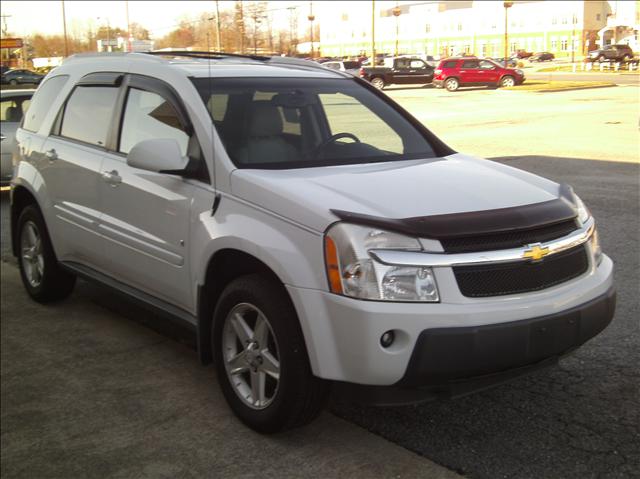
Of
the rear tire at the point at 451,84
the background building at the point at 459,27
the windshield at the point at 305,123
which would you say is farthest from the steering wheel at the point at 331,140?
the rear tire at the point at 451,84

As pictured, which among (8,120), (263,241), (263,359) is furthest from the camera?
(8,120)

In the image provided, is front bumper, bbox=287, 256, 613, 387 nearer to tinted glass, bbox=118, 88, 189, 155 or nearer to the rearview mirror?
the rearview mirror

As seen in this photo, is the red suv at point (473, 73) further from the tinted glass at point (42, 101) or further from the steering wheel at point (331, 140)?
the steering wheel at point (331, 140)

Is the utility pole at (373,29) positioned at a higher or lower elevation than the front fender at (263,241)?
higher

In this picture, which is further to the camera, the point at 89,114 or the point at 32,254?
the point at 32,254

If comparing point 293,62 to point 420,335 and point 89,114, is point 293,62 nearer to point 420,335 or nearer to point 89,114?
point 89,114

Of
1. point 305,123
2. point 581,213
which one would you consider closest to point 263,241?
point 305,123

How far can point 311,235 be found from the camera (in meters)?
3.19

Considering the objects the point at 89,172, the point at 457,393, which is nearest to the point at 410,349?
the point at 457,393

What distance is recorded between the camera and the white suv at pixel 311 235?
3.04 m

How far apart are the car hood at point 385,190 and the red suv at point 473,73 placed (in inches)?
286

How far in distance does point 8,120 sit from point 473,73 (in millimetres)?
7744

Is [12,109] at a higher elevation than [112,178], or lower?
higher

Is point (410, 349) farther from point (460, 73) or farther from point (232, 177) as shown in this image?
point (460, 73)
